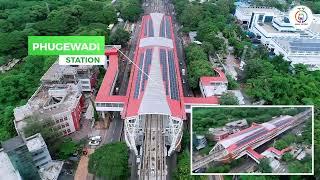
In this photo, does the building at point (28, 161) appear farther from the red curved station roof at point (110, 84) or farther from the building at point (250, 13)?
the building at point (250, 13)

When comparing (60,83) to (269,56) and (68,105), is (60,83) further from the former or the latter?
(269,56)

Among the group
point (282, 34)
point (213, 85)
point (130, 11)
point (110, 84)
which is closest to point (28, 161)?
point (110, 84)

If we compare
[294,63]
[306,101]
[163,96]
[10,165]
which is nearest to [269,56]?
[294,63]

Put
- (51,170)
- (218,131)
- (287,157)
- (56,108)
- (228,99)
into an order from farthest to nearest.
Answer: (56,108) < (228,99) < (51,170) < (287,157) < (218,131)

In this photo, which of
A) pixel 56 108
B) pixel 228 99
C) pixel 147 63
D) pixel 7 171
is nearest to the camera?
pixel 7 171

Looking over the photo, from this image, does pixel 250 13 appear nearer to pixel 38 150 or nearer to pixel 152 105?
pixel 152 105

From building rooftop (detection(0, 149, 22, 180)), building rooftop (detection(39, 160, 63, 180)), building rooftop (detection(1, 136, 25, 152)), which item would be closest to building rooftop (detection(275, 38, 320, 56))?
building rooftop (detection(39, 160, 63, 180))
